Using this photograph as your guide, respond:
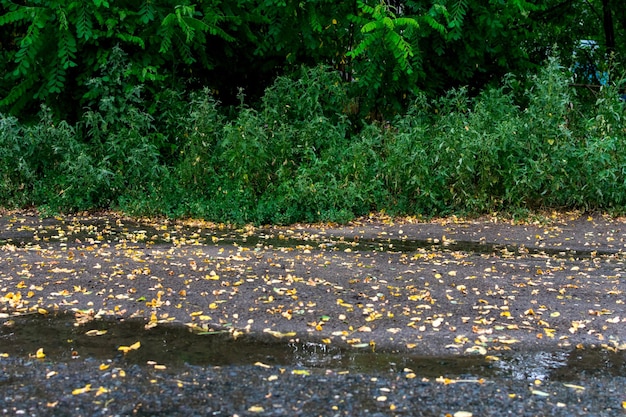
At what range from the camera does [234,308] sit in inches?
193

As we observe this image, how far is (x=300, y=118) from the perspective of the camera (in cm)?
1022

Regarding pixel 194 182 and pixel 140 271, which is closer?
pixel 140 271

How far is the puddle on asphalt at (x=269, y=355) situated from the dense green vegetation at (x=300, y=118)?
441 cm

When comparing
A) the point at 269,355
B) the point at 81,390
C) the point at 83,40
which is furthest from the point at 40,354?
the point at 83,40

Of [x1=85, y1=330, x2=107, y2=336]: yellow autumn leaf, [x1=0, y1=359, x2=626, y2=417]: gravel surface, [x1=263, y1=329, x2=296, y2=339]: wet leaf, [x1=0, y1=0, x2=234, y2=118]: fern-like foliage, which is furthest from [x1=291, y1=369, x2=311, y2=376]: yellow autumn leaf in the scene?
[x1=0, y1=0, x2=234, y2=118]: fern-like foliage

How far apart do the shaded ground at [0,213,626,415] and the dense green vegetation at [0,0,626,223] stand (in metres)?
0.97

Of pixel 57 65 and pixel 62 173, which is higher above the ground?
pixel 57 65

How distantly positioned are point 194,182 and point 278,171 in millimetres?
1167

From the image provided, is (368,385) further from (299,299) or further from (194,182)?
(194,182)

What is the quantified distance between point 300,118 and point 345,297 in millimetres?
5455

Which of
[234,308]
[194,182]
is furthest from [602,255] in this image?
[194,182]

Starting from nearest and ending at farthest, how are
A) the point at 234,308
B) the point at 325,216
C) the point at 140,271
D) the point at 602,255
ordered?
the point at 234,308
the point at 140,271
the point at 602,255
the point at 325,216

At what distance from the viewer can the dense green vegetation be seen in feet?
Result: 29.2

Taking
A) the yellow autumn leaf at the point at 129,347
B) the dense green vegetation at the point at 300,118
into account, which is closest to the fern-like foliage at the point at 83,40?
the dense green vegetation at the point at 300,118
